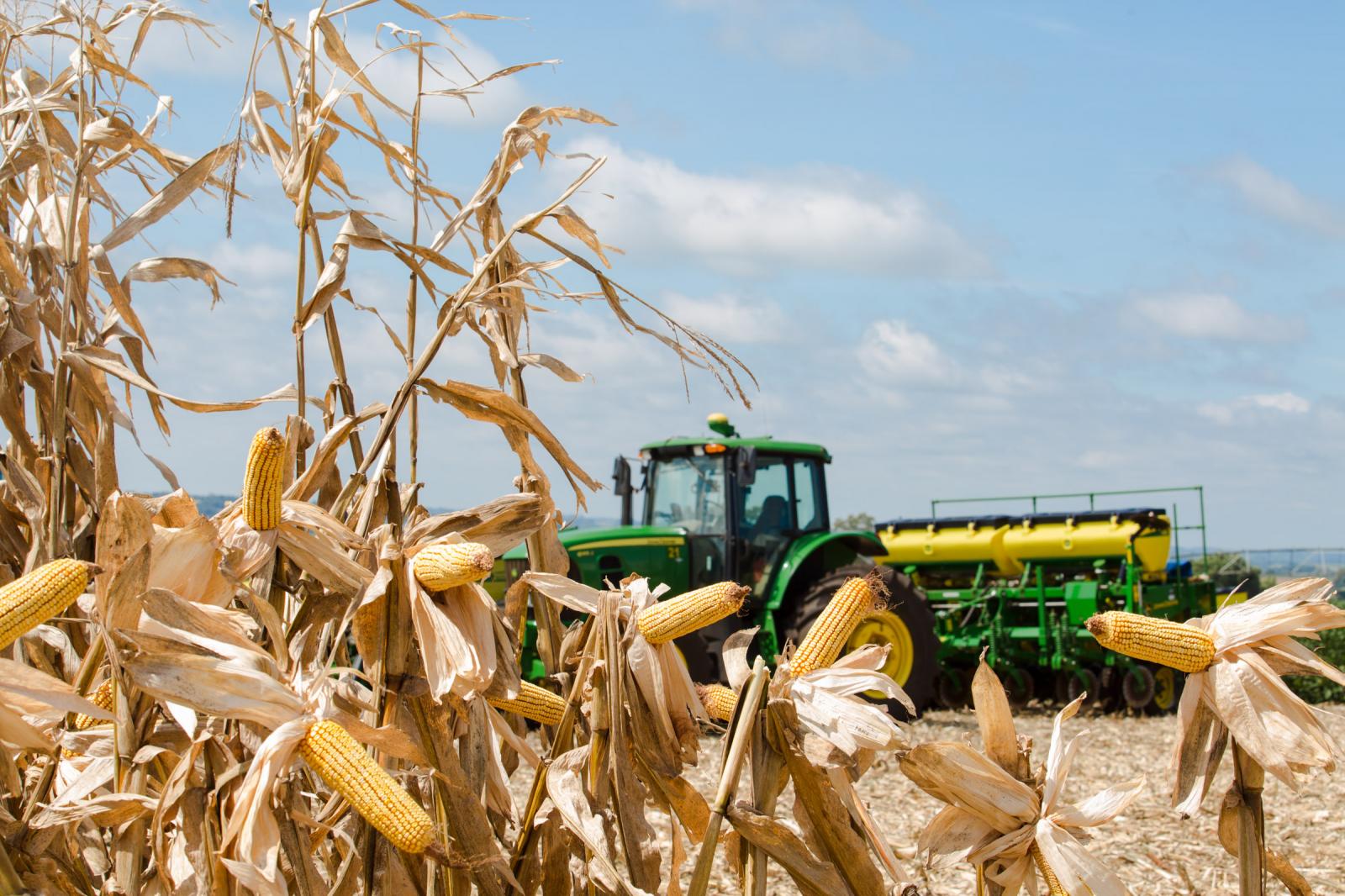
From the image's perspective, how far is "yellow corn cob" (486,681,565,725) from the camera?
2.03 metres

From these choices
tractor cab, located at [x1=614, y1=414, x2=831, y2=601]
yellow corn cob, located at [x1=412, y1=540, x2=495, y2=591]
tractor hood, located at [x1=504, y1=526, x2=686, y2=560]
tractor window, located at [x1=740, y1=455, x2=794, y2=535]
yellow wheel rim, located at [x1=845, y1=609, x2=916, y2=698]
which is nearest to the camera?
yellow corn cob, located at [x1=412, y1=540, x2=495, y2=591]

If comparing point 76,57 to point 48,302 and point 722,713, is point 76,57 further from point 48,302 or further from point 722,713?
point 722,713

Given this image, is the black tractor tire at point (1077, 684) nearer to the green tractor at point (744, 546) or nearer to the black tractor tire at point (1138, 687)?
the black tractor tire at point (1138, 687)

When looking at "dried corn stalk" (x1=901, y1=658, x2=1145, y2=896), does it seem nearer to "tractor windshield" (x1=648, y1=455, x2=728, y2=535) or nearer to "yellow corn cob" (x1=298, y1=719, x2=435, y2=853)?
"yellow corn cob" (x1=298, y1=719, x2=435, y2=853)

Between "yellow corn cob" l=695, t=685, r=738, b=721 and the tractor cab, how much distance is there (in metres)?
7.37

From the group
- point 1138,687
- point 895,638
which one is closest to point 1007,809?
point 895,638

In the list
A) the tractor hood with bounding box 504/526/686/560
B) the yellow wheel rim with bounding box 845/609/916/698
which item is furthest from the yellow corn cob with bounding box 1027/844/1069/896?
the yellow wheel rim with bounding box 845/609/916/698

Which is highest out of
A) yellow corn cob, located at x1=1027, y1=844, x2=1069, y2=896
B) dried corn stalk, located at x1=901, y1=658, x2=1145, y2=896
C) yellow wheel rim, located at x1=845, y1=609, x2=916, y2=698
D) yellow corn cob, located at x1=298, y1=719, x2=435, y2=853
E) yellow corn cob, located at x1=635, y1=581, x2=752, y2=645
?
yellow corn cob, located at x1=635, y1=581, x2=752, y2=645

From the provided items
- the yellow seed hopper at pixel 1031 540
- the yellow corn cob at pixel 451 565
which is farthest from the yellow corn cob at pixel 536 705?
the yellow seed hopper at pixel 1031 540

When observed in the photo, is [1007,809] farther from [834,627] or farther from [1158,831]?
[1158,831]

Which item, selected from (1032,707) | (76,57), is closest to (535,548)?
(76,57)

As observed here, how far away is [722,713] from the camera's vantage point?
1.92 m

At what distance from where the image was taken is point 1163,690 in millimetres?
11047

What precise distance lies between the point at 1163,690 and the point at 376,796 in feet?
35.9
